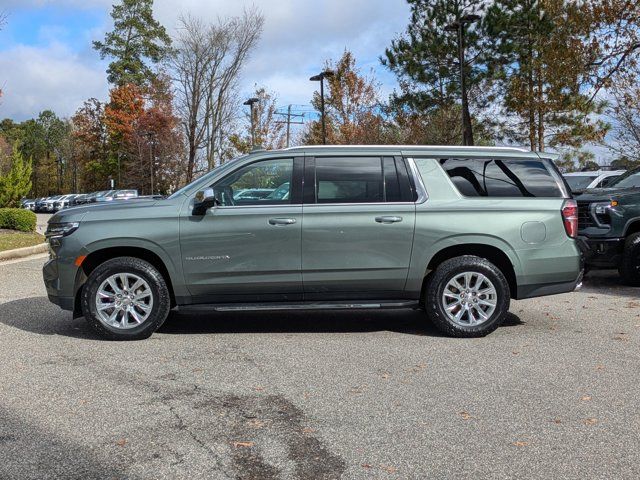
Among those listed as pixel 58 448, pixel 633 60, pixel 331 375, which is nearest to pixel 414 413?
pixel 331 375

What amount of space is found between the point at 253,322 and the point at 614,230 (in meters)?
5.87

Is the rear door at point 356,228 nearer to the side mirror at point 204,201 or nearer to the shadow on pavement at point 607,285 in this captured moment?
the side mirror at point 204,201

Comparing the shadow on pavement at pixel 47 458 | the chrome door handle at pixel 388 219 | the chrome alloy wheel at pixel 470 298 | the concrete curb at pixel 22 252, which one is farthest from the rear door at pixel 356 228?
the concrete curb at pixel 22 252

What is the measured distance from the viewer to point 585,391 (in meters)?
4.71

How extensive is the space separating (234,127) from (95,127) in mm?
27945

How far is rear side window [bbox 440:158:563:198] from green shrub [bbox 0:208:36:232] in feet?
51.9

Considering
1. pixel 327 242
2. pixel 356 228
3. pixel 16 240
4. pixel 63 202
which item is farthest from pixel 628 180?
pixel 63 202

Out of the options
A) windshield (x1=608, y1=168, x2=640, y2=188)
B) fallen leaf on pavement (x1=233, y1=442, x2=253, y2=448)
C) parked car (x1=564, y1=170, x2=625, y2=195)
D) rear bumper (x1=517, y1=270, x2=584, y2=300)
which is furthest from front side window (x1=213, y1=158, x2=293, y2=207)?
parked car (x1=564, y1=170, x2=625, y2=195)

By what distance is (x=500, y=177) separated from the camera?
21.8 feet

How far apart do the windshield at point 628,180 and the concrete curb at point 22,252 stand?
1237 cm

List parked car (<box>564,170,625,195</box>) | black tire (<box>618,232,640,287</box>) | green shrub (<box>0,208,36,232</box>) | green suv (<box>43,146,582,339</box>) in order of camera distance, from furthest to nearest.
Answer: green shrub (<box>0,208,36,232</box>) < parked car (<box>564,170,625,195</box>) < black tire (<box>618,232,640,287</box>) < green suv (<box>43,146,582,339</box>)

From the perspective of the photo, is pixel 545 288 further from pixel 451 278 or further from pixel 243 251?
pixel 243 251

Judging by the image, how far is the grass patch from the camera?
15.1 m

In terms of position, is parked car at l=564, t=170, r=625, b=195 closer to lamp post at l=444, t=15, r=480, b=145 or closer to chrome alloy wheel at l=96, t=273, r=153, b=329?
lamp post at l=444, t=15, r=480, b=145
